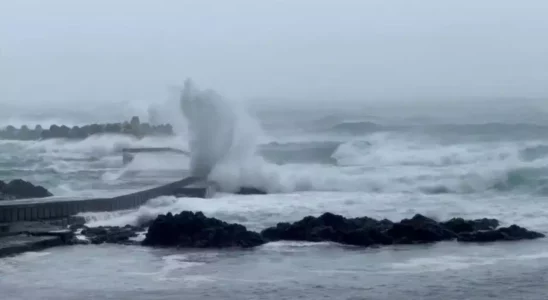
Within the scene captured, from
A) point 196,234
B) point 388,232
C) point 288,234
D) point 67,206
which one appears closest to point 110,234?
point 196,234

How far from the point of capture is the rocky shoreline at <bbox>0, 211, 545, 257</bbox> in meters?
21.9

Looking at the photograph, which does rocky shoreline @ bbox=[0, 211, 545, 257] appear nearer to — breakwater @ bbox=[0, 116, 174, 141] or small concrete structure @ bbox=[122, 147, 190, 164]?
small concrete structure @ bbox=[122, 147, 190, 164]

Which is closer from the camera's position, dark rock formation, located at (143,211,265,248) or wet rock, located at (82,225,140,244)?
dark rock formation, located at (143,211,265,248)

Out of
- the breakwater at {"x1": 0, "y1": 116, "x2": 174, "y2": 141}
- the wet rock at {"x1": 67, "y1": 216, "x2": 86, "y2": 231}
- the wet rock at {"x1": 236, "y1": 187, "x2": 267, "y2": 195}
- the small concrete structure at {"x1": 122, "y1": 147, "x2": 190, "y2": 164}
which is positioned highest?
the breakwater at {"x1": 0, "y1": 116, "x2": 174, "y2": 141}

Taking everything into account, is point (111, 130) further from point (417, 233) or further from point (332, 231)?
point (417, 233)

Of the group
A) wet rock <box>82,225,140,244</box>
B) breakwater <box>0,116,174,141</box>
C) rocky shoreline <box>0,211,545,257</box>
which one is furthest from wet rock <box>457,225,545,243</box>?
breakwater <box>0,116,174,141</box>

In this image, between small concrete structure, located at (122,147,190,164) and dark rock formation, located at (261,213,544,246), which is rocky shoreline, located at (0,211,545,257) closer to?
dark rock formation, located at (261,213,544,246)

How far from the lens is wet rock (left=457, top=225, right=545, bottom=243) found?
2197 centimetres

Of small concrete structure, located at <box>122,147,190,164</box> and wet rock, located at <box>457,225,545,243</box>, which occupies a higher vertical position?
small concrete structure, located at <box>122,147,190,164</box>

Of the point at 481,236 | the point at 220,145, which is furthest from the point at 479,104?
the point at 481,236

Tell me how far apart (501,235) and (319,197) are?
9.20 metres

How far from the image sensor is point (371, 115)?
6212cm

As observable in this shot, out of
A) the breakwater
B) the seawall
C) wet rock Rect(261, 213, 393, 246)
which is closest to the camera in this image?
wet rock Rect(261, 213, 393, 246)

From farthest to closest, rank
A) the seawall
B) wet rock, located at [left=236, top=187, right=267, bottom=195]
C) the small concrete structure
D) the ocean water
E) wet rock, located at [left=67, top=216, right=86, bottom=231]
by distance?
the small concrete structure, wet rock, located at [left=236, top=187, right=267, bottom=195], the seawall, wet rock, located at [left=67, top=216, right=86, bottom=231], the ocean water
